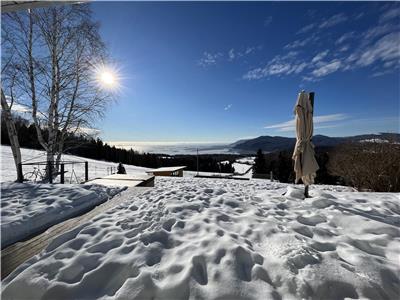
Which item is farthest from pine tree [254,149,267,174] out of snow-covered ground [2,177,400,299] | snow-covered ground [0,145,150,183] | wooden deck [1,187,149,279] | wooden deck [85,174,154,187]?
wooden deck [1,187,149,279]

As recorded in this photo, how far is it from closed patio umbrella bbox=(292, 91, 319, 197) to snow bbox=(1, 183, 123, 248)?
467 centimetres

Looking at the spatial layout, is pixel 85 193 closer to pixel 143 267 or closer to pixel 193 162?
pixel 143 267

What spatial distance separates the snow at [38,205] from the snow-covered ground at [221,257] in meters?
0.85

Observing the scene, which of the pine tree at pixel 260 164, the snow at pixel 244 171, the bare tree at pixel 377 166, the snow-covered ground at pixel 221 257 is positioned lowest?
the snow at pixel 244 171

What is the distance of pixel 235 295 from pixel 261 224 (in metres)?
1.49

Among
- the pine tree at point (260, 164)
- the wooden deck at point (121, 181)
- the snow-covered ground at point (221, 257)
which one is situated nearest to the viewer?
the snow-covered ground at point (221, 257)

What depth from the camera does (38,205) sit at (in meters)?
4.25

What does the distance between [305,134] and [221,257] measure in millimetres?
3476

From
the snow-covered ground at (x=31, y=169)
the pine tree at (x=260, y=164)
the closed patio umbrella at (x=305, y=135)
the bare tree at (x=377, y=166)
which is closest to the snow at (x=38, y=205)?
the closed patio umbrella at (x=305, y=135)

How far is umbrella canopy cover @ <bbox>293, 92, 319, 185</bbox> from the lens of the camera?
4.70m

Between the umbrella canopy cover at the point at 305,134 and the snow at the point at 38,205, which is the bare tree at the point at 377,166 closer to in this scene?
the umbrella canopy cover at the point at 305,134

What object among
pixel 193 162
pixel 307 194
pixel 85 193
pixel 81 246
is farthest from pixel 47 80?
pixel 193 162

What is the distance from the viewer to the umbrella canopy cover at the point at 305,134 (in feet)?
15.4

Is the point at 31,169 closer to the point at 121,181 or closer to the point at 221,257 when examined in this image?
the point at 121,181
